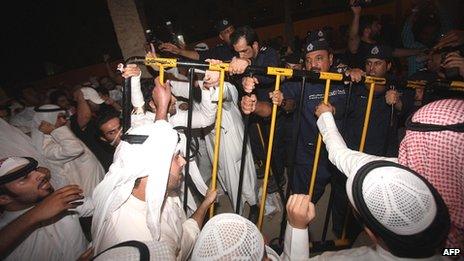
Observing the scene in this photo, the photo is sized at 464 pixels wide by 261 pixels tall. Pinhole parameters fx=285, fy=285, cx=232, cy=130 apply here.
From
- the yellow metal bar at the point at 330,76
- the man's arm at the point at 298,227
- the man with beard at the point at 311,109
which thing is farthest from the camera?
the man with beard at the point at 311,109

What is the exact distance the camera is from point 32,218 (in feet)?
6.29

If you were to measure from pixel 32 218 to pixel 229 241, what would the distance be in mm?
1413

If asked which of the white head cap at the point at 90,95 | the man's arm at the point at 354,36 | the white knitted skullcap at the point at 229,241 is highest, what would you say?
the man's arm at the point at 354,36

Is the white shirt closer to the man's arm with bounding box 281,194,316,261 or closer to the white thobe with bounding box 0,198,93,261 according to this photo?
the white thobe with bounding box 0,198,93,261

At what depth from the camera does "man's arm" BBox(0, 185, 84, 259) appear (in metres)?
1.84

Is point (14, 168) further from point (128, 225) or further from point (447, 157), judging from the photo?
point (447, 157)

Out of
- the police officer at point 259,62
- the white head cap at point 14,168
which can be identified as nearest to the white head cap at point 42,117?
the white head cap at point 14,168

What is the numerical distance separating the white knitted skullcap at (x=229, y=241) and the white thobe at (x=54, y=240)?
1352mm

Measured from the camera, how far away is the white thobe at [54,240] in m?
2.02

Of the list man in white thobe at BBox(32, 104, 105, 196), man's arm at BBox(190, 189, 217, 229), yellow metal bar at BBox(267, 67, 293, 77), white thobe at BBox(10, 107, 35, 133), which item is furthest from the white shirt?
white thobe at BBox(10, 107, 35, 133)

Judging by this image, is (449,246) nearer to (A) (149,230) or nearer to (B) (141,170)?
(A) (149,230)

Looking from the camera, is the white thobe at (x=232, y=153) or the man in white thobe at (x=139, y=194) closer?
the man in white thobe at (x=139, y=194)

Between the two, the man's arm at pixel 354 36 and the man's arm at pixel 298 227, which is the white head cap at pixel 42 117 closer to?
the man's arm at pixel 298 227

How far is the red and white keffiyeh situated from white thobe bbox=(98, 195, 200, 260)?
1.71 metres
